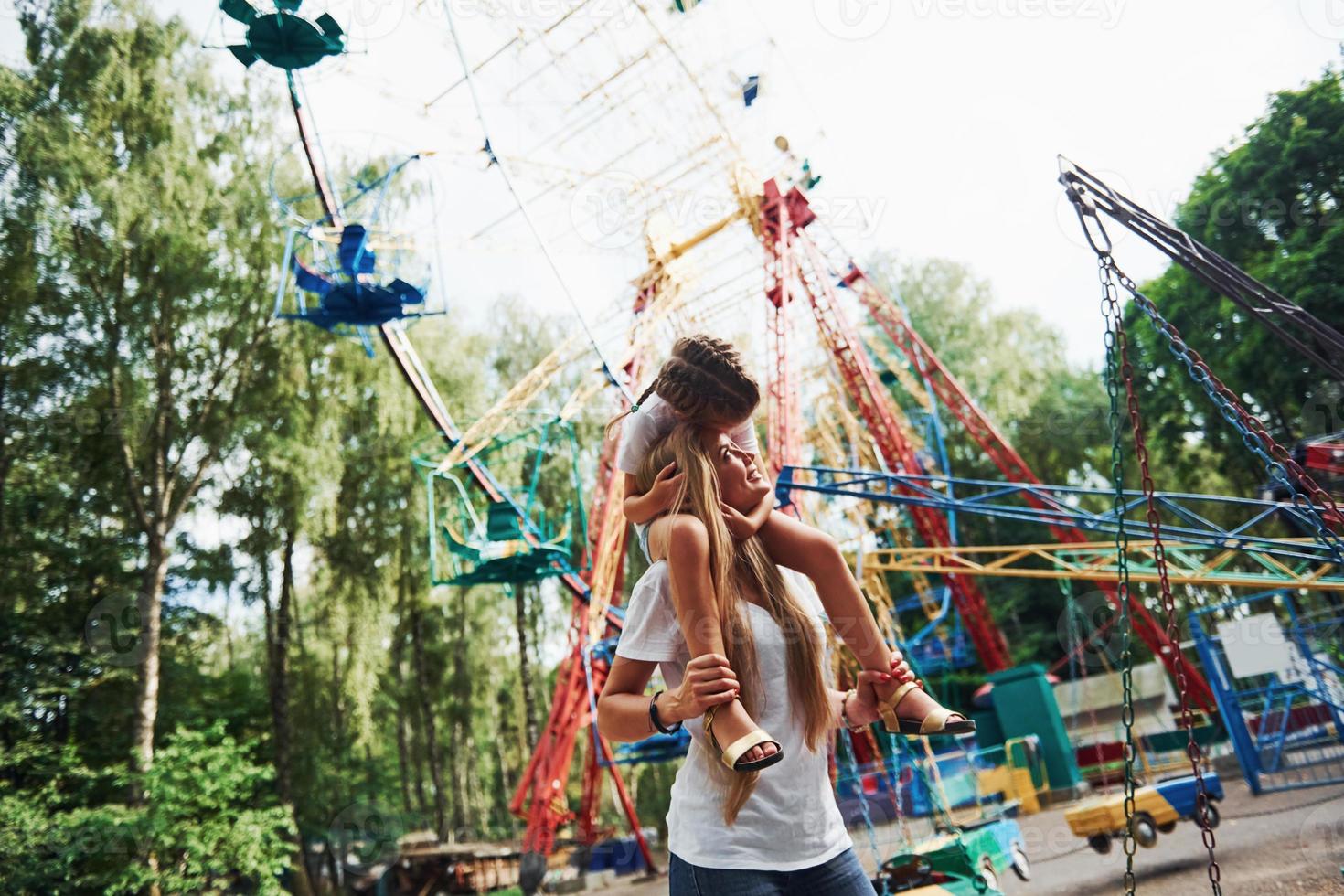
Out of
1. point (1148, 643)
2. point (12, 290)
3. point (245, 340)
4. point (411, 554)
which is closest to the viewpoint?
point (12, 290)

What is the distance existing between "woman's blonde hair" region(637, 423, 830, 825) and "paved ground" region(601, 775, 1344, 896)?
18.1ft

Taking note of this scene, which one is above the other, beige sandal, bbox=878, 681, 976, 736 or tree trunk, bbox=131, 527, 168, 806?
tree trunk, bbox=131, 527, 168, 806

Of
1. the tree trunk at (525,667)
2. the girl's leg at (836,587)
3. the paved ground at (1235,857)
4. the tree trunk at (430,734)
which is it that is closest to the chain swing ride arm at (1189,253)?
the girl's leg at (836,587)

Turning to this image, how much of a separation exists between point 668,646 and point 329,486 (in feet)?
45.1

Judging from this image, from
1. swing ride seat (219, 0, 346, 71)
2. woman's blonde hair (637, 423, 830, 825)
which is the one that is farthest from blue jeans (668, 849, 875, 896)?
swing ride seat (219, 0, 346, 71)

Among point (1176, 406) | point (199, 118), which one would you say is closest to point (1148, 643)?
point (1176, 406)

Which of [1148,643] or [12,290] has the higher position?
[12,290]

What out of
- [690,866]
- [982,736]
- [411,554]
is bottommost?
[982,736]

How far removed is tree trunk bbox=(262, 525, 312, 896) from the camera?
15023mm

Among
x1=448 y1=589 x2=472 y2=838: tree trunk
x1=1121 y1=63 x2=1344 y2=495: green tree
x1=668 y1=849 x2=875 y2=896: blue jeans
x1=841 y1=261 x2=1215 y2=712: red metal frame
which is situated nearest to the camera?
x1=668 y1=849 x2=875 y2=896: blue jeans

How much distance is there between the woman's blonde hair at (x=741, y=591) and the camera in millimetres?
1634

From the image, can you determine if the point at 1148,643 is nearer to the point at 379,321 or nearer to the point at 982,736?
the point at 982,736

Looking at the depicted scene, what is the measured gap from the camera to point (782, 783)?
158 centimetres

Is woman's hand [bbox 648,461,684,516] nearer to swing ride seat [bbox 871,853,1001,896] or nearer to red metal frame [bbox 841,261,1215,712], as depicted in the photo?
swing ride seat [bbox 871,853,1001,896]
